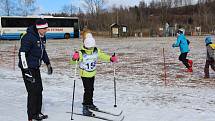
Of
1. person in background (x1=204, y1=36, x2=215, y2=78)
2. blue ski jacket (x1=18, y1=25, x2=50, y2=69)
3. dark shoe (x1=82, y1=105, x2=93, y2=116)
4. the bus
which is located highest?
the bus

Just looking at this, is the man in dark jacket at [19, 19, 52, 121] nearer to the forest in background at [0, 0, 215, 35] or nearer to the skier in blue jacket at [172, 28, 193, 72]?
the skier in blue jacket at [172, 28, 193, 72]

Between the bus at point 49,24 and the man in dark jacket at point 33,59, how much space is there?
4204 centimetres

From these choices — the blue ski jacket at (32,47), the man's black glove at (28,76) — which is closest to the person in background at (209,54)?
the blue ski jacket at (32,47)

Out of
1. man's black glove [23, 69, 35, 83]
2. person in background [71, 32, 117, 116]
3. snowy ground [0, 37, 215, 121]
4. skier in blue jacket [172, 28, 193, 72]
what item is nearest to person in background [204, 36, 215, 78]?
snowy ground [0, 37, 215, 121]

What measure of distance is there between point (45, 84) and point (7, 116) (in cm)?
469

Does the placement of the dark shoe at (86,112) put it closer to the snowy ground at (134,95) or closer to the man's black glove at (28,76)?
the snowy ground at (134,95)

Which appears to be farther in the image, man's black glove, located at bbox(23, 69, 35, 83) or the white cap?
the white cap

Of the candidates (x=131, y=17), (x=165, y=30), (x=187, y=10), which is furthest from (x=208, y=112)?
(x=187, y=10)

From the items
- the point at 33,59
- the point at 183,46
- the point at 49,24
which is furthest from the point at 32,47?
the point at 49,24

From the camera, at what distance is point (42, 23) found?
650cm

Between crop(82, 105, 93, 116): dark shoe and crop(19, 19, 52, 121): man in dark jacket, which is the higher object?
crop(19, 19, 52, 121): man in dark jacket

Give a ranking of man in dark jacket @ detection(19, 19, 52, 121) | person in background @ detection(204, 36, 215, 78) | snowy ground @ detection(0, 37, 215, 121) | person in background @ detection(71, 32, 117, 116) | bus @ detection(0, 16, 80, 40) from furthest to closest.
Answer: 1. bus @ detection(0, 16, 80, 40)
2. person in background @ detection(204, 36, 215, 78)
3. snowy ground @ detection(0, 37, 215, 121)
4. person in background @ detection(71, 32, 117, 116)
5. man in dark jacket @ detection(19, 19, 52, 121)

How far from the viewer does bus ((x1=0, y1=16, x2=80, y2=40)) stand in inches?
1995

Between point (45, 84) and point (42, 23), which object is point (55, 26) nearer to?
point (45, 84)
